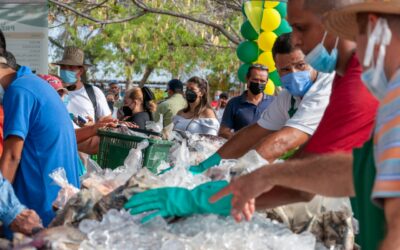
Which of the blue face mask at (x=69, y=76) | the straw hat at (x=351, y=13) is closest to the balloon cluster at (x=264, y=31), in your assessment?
the blue face mask at (x=69, y=76)

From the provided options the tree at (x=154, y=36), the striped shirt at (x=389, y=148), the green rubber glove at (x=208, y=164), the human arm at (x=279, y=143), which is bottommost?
the tree at (x=154, y=36)

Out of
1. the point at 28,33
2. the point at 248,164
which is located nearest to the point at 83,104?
the point at 28,33

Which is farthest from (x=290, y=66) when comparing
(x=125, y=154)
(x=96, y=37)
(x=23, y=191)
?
(x=96, y=37)

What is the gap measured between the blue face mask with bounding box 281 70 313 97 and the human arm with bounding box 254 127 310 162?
11.6 inches

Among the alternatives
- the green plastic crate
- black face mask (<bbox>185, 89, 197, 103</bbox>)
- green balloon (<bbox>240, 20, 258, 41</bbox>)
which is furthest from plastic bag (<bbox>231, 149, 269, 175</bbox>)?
green balloon (<bbox>240, 20, 258, 41</bbox>)

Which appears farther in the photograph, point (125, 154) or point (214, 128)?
point (214, 128)

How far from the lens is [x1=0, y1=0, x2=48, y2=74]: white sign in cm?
811

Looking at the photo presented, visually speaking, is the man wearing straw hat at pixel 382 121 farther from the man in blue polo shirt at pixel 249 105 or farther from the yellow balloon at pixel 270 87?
the yellow balloon at pixel 270 87

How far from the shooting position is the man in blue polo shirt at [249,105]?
7.80 metres

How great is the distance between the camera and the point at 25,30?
26.9ft

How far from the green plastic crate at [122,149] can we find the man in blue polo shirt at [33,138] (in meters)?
0.84

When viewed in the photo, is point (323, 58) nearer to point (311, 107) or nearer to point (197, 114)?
point (311, 107)

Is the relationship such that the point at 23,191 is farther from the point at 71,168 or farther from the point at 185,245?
the point at 185,245

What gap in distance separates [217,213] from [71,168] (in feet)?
4.89
